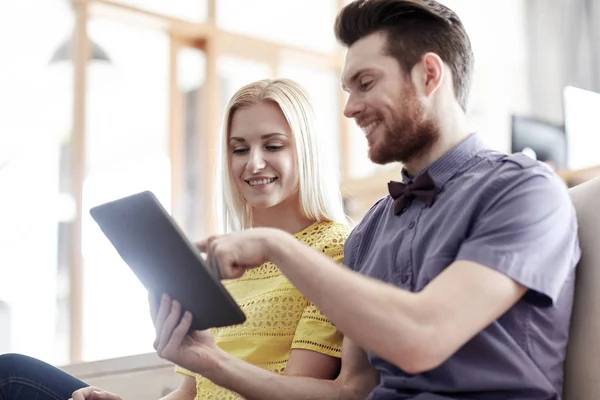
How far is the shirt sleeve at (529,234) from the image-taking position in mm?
1191

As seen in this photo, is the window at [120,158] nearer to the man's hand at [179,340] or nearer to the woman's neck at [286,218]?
the woman's neck at [286,218]

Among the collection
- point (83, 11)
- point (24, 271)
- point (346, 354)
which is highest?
point (83, 11)

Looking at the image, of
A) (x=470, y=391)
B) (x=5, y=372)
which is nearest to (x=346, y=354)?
(x=470, y=391)

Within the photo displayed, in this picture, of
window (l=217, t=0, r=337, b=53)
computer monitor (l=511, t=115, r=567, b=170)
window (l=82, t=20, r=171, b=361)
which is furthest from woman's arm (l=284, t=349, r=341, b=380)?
window (l=217, t=0, r=337, b=53)

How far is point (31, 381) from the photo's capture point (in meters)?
1.83

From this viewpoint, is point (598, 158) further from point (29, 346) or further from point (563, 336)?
point (29, 346)

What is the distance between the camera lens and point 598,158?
3.47m

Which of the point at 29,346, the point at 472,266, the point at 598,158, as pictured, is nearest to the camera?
the point at 472,266

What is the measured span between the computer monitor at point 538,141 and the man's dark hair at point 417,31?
2.15m

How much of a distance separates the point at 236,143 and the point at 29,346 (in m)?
3.19

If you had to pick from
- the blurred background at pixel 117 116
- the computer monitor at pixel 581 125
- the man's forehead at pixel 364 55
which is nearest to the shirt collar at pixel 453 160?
the man's forehead at pixel 364 55

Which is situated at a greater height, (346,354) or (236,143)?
(236,143)

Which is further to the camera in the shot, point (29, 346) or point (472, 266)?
point (29, 346)

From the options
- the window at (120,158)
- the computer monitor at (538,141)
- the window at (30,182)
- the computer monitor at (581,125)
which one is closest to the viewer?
the computer monitor at (581,125)
